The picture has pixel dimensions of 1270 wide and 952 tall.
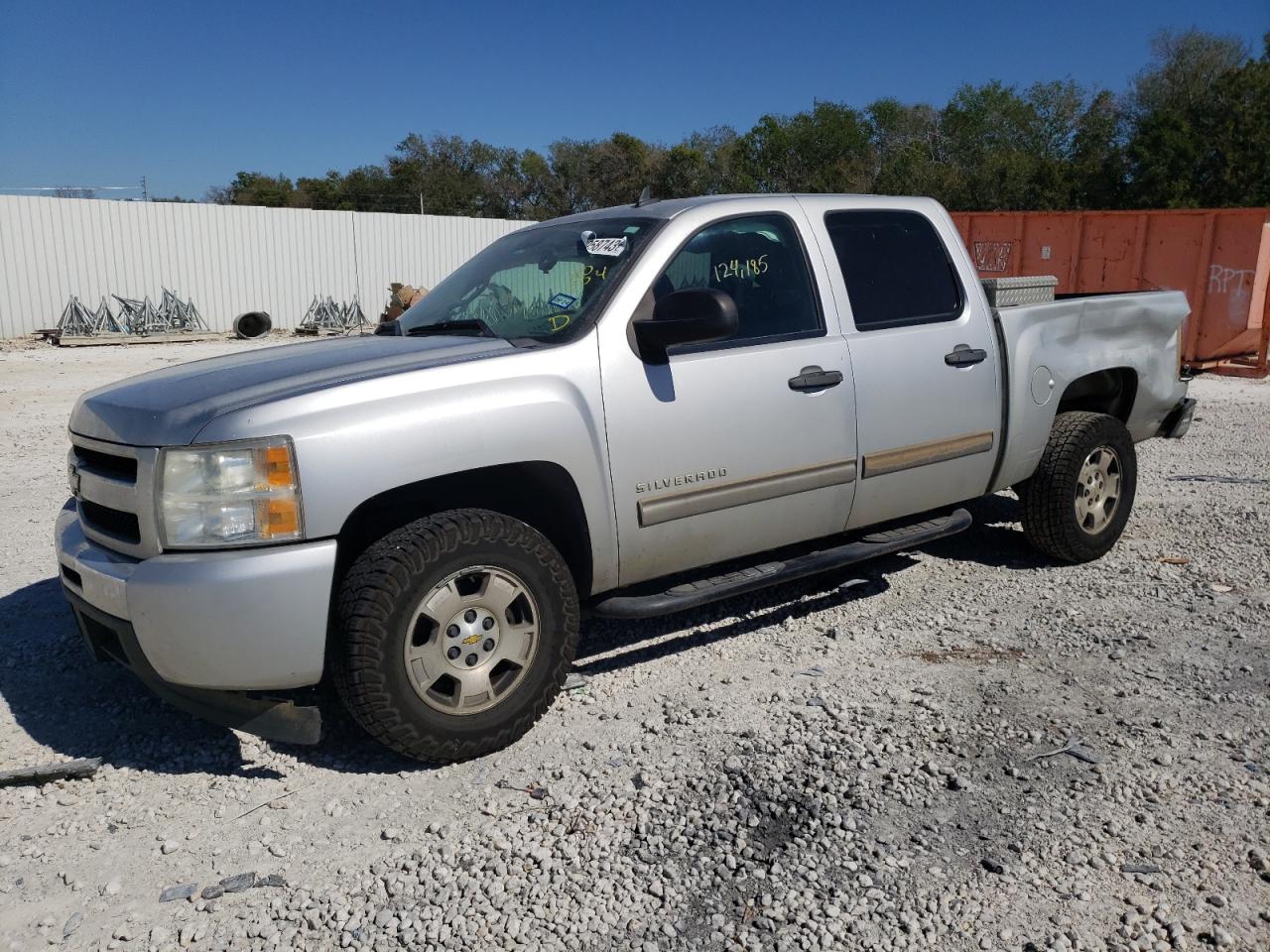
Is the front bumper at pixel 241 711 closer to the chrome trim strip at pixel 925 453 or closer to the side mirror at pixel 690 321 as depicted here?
the side mirror at pixel 690 321

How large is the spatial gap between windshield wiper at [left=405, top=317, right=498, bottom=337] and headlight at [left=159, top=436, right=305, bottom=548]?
119 centimetres

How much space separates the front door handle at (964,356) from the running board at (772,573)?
29.3 inches

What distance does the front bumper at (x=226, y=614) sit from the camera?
9.66 feet

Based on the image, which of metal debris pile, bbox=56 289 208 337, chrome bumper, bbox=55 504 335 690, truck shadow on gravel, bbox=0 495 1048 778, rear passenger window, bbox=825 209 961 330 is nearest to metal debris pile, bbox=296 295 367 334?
metal debris pile, bbox=56 289 208 337

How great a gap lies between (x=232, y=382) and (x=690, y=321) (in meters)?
1.54

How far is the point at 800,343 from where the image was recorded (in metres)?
4.11

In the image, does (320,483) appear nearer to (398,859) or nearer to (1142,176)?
(398,859)

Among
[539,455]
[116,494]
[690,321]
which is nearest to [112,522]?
[116,494]

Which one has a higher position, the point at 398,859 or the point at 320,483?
the point at 320,483

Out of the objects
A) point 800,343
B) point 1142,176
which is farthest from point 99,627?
point 1142,176

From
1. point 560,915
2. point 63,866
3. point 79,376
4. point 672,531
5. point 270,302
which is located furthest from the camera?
point 270,302

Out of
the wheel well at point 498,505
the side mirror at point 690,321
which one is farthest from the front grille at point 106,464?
the side mirror at point 690,321

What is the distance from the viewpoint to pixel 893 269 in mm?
4609

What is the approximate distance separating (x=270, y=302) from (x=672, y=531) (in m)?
24.2
